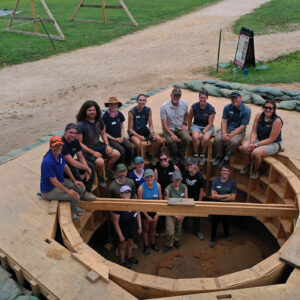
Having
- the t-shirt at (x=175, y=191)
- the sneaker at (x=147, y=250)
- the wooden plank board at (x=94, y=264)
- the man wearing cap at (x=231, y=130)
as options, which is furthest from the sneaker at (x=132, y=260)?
the man wearing cap at (x=231, y=130)

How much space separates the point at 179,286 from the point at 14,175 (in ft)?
12.2

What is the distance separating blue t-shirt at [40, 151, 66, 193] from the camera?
509 cm

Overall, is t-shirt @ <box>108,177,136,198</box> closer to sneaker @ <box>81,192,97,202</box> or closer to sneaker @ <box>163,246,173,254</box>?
sneaker @ <box>81,192,97,202</box>

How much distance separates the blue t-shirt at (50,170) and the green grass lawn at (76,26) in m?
13.0

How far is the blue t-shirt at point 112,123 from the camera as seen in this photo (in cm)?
691

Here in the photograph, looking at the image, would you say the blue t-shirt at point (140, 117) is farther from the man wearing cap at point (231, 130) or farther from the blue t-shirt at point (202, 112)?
the man wearing cap at point (231, 130)

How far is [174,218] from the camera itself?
22.1 ft

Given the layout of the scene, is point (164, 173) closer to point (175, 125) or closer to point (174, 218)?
point (174, 218)

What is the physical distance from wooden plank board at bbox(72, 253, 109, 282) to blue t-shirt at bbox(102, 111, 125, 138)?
293cm

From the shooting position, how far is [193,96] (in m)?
9.95

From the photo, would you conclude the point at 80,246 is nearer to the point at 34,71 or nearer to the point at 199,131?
the point at 199,131

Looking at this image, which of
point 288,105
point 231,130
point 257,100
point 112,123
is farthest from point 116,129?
point 288,105

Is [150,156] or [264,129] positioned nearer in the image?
[264,129]

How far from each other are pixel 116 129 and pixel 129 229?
78.4 inches
